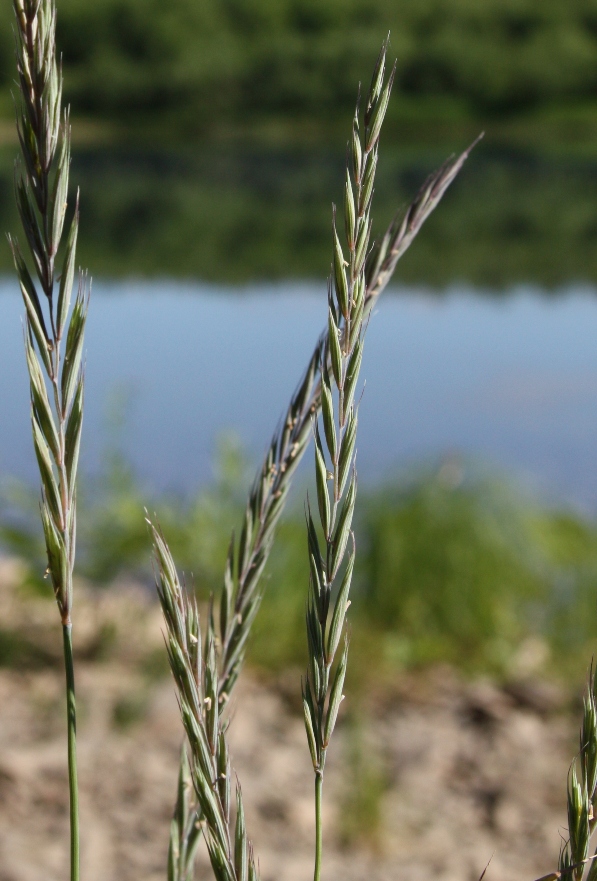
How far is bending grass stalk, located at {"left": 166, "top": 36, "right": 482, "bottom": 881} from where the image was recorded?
1.75 ft

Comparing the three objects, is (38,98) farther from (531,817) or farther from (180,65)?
(180,65)

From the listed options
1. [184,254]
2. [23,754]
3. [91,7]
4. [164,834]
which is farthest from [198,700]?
[91,7]

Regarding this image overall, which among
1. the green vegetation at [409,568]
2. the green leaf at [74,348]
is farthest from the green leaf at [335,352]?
the green vegetation at [409,568]

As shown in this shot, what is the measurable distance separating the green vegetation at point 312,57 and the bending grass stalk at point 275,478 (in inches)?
567

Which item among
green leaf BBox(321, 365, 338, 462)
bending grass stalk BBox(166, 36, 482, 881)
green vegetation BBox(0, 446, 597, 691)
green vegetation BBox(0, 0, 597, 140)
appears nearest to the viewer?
green leaf BBox(321, 365, 338, 462)

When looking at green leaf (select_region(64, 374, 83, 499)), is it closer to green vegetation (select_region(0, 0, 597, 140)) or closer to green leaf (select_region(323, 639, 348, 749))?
green leaf (select_region(323, 639, 348, 749))

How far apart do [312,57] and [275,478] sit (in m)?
15.5

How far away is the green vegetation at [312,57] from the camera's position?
14.8 metres

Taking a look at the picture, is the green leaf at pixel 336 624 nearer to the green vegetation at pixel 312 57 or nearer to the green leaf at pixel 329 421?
the green leaf at pixel 329 421

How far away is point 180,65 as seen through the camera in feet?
51.6

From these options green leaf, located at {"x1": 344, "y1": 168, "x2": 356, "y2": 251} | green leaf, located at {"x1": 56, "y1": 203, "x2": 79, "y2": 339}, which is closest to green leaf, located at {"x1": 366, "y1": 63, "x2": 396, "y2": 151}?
green leaf, located at {"x1": 344, "y1": 168, "x2": 356, "y2": 251}

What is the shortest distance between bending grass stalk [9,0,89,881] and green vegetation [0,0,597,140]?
47.6 ft

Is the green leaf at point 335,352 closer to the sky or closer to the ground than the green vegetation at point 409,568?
closer to the sky

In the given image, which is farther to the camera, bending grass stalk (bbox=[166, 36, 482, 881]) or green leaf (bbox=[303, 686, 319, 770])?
bending grass stalk (bbox=[166, 36, 482, 881])
